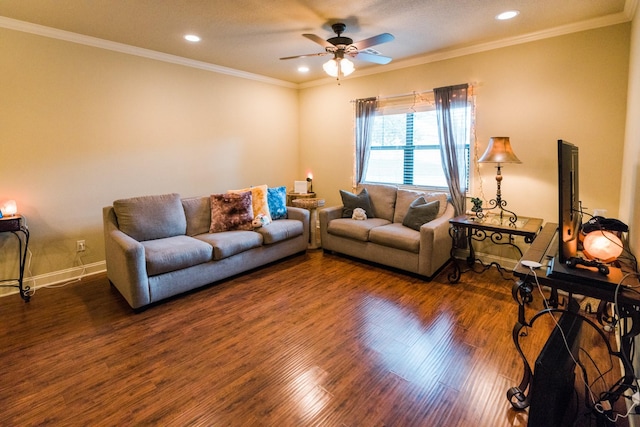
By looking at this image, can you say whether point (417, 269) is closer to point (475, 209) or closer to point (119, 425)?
point (475, 209)

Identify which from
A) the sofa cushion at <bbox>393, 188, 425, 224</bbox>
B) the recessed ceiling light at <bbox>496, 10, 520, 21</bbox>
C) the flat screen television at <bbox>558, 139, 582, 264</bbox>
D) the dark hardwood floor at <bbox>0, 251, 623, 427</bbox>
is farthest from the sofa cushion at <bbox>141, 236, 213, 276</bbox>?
the recessed ceiling light at <bbox>496, 10, 520, 21</bbox>

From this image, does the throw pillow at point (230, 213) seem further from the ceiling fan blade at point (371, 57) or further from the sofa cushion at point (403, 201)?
the ceiling fan blade at point (371, 57)

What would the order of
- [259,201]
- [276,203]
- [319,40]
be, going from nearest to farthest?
[319,40], [259,201], [276,203]

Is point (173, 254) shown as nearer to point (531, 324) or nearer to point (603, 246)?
point (531, 324)

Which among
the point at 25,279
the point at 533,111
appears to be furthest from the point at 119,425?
the point at 533,111

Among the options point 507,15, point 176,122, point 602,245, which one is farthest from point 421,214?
point 176,122

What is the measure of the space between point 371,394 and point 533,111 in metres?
3.37

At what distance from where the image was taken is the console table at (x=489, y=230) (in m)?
3.11

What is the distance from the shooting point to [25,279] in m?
3.37

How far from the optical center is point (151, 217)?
3.47 meters

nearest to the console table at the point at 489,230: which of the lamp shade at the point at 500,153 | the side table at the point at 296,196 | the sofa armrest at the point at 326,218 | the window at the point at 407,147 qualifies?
the lamp shade at the point at 500,153

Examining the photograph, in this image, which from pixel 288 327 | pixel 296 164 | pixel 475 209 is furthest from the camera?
pixel 296 164

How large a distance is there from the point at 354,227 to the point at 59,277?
3.45 metres

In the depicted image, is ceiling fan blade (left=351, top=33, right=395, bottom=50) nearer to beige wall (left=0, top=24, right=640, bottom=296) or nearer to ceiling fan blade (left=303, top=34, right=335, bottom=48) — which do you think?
ceiling fan blade (left=303, top=34, right=335, bottom=48)
